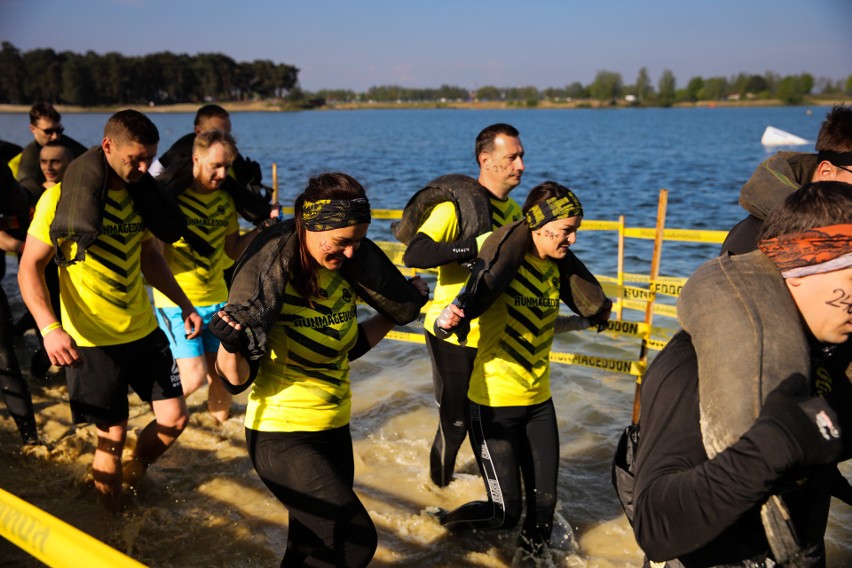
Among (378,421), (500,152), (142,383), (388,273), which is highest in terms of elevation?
(500,152)

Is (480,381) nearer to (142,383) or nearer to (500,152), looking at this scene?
(500,152)

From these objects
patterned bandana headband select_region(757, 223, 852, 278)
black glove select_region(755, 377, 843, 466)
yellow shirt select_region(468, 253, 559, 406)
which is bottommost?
yellow shirt select_region(468, 253, 559, 406)

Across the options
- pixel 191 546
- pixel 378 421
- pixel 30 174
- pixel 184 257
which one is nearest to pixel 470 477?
pixel 378 421

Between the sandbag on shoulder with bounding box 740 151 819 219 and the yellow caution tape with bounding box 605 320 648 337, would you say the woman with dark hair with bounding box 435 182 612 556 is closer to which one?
the sandbag on shoulder with bounding box 740 151 819 219

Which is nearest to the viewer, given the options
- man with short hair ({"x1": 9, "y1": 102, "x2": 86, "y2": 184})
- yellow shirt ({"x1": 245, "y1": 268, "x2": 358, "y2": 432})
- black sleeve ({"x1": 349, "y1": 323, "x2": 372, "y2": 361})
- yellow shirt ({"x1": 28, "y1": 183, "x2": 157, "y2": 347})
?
yellow shirt ({"x1": 245, "y1": 268, "x2": 358, "y2": 432})

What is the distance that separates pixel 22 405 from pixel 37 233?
6.81ft

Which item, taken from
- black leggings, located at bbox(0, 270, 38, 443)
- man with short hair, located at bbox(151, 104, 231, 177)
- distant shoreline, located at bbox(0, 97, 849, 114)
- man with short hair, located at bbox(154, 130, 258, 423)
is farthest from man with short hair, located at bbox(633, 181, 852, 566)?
distant shoreline, located at bbox(0, 97, 849, 114)

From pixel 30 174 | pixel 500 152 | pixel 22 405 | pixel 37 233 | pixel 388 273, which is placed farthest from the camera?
pixel 30 174

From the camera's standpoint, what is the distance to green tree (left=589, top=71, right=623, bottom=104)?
18025 cm

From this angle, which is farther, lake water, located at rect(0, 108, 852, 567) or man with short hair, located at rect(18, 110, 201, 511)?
lake water, located at rect(0, 108, 852, 567)

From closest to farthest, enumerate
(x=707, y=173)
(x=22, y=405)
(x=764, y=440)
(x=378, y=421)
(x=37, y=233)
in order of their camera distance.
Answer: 1. (x=764, y=440)
2. (x=37, y=233)
3. (x=22, y=405)
4. (x=378, y=421)
5. (x=707, y=173)

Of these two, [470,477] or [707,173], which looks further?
[707,173]

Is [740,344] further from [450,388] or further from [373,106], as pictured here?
[373,106]

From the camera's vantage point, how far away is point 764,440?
146cm
